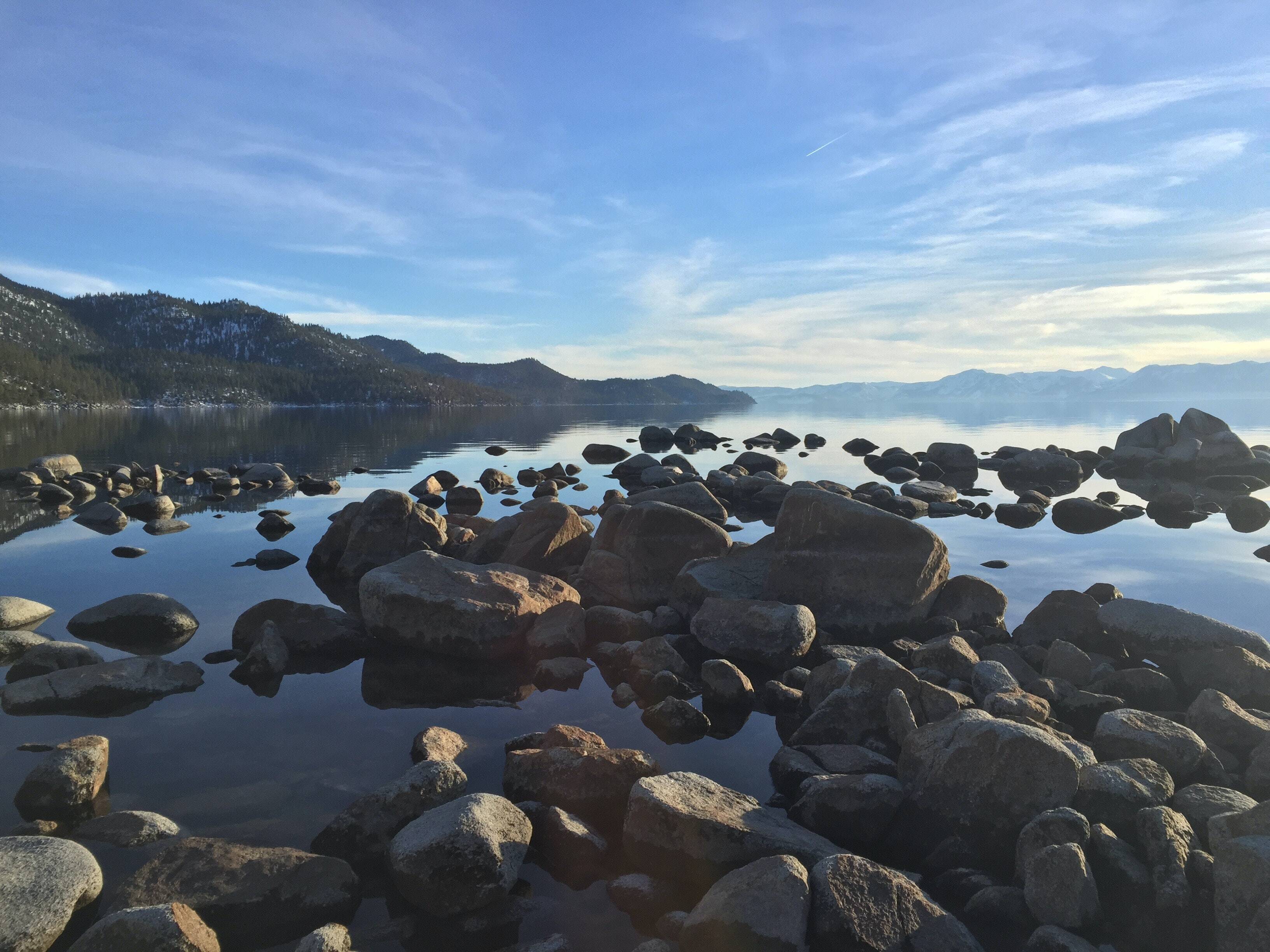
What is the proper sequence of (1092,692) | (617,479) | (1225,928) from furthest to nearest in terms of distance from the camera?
(617,479), (1092,692), (1225,928)

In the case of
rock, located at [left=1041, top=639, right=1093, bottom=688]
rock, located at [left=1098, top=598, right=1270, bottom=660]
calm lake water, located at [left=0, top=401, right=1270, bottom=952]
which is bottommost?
calm lake water, located at [left=0, top=401, right=1270, bottom=952]

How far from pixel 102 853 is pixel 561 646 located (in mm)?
6933

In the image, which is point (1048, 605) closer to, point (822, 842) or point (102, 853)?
point (822, 842)

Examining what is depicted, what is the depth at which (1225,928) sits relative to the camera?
549cm

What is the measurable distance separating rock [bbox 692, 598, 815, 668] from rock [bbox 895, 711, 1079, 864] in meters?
4.64

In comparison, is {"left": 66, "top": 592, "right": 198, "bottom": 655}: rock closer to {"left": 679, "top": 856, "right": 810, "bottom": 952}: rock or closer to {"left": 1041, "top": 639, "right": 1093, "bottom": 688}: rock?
{"left": 679, "top": 856, "right": 810, "bottom": 952}: rock

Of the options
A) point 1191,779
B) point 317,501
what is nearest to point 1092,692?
point 1191,779

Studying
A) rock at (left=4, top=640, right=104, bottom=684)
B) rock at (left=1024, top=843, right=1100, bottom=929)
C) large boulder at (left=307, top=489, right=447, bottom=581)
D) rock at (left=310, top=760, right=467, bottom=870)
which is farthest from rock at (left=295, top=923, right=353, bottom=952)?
large boulder at (left=307, top=489, right=447, bottom=581)

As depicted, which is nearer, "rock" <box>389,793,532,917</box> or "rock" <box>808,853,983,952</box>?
"rock" <box>808,853,983,952</box>

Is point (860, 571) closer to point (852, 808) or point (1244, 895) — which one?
point (852, 808)

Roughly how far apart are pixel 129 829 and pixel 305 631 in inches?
230

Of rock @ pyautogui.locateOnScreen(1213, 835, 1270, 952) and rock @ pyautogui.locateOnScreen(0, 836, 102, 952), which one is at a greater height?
rock @ pyautogui.locateOnScreen(1213, 835, 1270, 952)

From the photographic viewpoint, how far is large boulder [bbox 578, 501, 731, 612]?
Answer: 15633mm

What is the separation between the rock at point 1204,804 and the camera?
6488 millimetres
